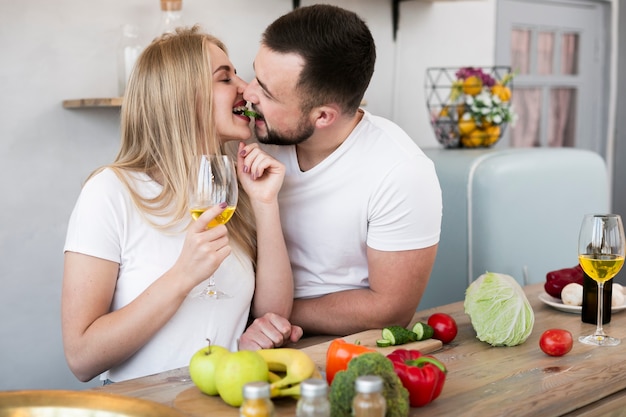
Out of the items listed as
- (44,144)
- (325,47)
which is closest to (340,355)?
(325,47)

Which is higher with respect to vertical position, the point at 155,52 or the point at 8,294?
the point at 155,52

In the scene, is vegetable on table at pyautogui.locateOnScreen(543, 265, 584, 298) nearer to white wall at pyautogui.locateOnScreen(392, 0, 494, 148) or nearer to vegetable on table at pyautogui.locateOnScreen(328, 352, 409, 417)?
vegetable on table at pyautogui.locateOnScreen(328, 352, 409, 417)

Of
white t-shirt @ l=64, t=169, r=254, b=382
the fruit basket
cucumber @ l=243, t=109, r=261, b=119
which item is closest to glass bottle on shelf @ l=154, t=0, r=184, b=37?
cucumber @ l=243, t=109, r=261, b=119

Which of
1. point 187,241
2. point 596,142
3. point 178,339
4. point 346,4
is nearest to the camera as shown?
point 187,241

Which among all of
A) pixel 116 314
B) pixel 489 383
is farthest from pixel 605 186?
pixel 116 314

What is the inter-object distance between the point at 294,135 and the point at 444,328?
67cm

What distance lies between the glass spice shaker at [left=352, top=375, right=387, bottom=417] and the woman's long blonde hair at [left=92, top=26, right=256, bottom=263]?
0.91 m

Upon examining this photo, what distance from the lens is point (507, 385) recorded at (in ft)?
4.70

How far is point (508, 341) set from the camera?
5.50 feet

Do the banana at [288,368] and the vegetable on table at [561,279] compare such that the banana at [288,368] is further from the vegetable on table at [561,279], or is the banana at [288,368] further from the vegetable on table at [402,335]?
the vegetable on table at [561,279]

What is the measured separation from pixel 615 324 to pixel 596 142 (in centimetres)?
319

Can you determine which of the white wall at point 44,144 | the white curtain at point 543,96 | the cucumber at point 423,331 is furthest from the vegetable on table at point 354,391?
the white curtain at point 543,96

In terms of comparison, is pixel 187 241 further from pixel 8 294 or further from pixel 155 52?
pixel 8 294

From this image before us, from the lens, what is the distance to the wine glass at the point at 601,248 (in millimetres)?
1664
